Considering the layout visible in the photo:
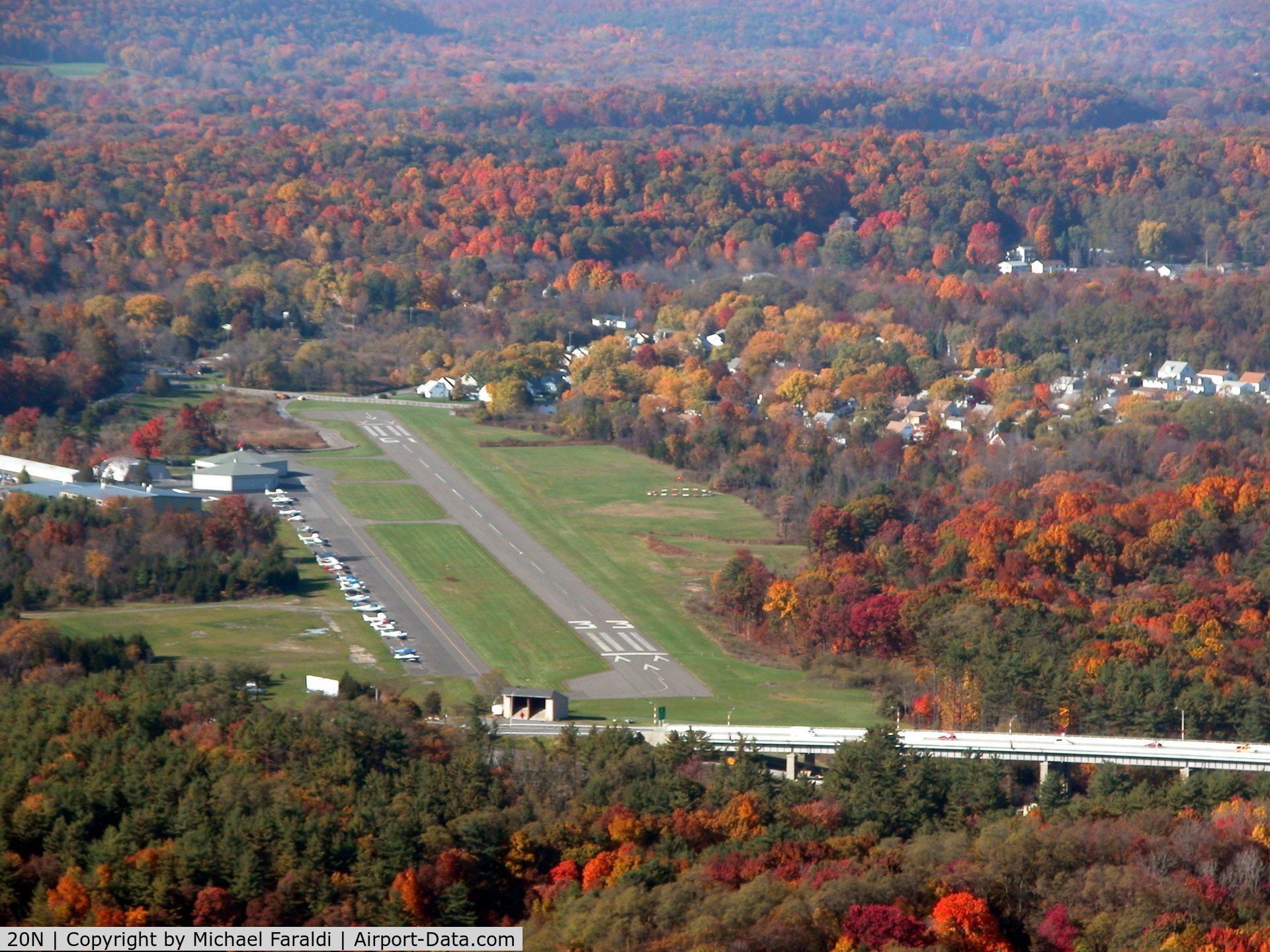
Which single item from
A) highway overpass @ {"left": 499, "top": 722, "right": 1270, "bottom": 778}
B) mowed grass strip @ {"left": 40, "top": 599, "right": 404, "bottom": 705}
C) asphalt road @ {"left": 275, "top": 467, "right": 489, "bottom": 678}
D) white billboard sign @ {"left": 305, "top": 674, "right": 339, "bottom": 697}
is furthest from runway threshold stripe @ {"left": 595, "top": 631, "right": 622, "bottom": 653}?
white billboard sign @ {"left": 305, "top": 674, "right": 339, "bottom": 697}

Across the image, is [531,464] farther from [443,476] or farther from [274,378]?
[274,378]

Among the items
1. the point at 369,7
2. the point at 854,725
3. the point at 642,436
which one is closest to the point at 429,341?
the point at 642,436

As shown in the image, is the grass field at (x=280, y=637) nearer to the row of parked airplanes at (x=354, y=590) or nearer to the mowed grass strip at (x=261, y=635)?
the mowed grass strip at (x=261, y=635)

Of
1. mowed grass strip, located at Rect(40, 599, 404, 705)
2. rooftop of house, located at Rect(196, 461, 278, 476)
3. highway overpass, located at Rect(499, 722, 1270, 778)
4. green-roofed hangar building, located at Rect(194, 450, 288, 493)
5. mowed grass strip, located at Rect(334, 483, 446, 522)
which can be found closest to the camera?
highway overpass, located at Rect(499, 722, 1270, 778)

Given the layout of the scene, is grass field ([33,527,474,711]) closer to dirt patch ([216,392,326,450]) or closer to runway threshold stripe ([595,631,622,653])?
runway threshold stripe ([595,631,622,653])

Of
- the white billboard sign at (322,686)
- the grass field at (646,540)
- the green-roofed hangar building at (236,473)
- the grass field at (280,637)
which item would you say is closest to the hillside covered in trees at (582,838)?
the white billboard sign at (322,686)

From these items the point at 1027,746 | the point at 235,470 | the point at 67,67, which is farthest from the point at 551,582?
the point at 67,67
